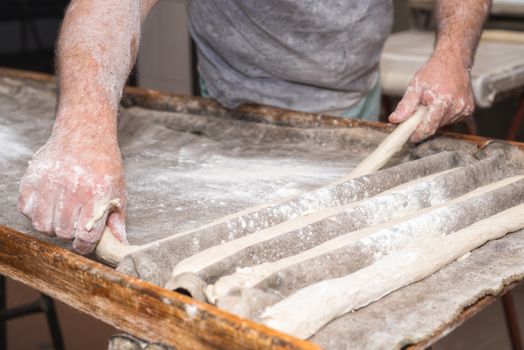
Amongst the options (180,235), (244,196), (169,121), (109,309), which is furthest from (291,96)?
(109,309)

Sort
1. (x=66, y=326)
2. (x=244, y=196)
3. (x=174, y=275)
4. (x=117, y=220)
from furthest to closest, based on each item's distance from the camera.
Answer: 1. (x=66, y=326)
2. (x=244, y=196)
3. (x=117, y=220)
4. (x=174, y=275)

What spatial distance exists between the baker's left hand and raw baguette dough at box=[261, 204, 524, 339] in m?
0.37

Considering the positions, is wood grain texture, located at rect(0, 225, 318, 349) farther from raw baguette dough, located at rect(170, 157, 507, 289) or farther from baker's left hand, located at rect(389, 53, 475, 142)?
baker's left hand, located at rect(389, 53, 475, 142)

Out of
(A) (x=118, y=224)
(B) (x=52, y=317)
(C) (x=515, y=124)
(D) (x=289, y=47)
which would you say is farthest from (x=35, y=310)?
(C) (x=515, y=124)

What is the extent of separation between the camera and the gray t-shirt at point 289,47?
5.61 ft

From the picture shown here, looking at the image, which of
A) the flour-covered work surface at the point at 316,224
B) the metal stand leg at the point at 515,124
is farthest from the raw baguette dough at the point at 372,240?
the metal stand leg at the point at 515,124

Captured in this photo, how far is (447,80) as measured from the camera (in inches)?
60.6

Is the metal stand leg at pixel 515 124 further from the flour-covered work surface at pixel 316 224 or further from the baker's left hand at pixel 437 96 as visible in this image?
the flour-covered work surface at pixel 316 224

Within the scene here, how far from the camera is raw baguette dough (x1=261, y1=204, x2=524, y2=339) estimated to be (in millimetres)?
863

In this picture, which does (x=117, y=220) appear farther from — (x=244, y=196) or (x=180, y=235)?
(x=244, y=196)

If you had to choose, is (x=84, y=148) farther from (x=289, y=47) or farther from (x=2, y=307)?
(x=2, y=307)

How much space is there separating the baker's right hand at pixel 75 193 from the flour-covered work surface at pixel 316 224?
0.08 meters

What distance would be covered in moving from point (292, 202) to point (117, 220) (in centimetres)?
26

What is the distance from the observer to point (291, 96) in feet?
5.96
